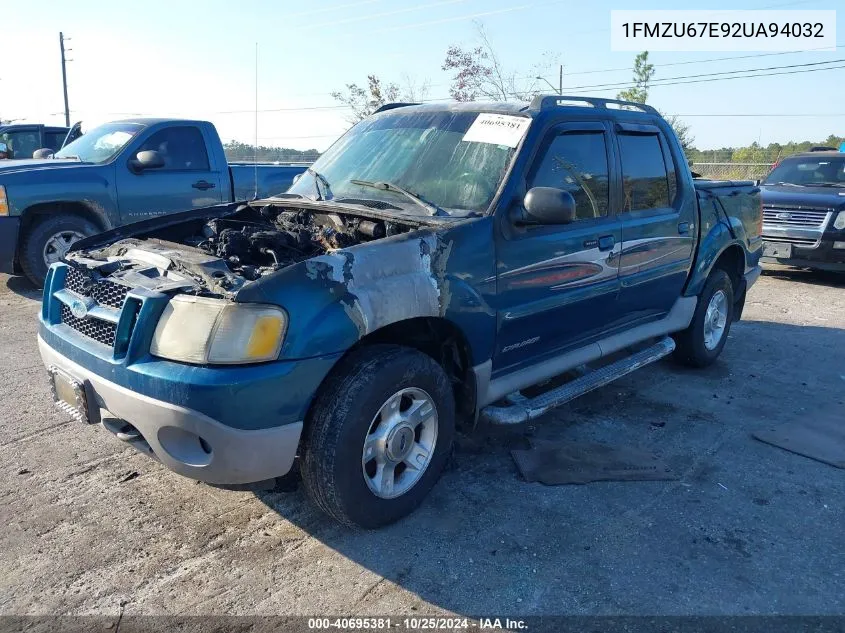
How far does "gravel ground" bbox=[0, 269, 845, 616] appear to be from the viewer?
106 inches

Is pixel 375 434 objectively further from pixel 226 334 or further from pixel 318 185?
pixel 318 185

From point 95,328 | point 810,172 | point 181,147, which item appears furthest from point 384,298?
point 810,172

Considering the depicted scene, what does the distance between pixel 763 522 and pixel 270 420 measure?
2.43 m

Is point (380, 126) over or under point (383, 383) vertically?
over

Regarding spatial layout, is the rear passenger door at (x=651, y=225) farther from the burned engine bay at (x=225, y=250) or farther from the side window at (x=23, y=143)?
the side window at (x=23, y=143)

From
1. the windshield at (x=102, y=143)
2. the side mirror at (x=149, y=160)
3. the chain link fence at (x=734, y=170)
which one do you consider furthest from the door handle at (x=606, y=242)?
the chain link fence at (x=734, y=170)

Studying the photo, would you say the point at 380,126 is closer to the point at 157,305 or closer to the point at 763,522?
the point at 157,305

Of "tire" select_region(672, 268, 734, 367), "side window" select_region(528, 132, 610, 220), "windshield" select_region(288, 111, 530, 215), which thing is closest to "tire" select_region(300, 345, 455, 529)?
"windshield" select_region(288, 111, 530, 215)

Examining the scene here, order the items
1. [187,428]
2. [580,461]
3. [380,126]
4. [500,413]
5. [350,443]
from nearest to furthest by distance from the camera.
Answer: [187,428]
[350,443]
[500,413]
[580,461]
[380,126]

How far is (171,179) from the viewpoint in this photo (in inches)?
331

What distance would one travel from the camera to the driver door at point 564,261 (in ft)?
11.7

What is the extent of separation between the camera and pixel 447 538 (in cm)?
312

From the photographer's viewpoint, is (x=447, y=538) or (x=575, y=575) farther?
(x=447, y=538)

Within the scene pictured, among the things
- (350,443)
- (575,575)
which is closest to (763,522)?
(575,575)
